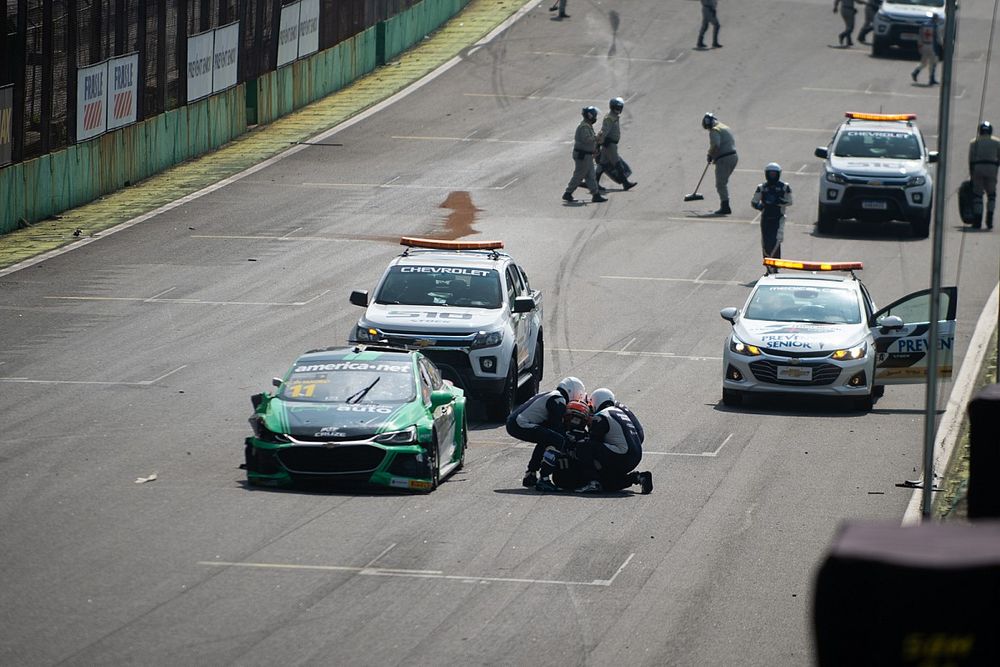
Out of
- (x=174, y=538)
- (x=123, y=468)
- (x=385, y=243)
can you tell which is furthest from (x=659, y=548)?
(x=385, y=243)

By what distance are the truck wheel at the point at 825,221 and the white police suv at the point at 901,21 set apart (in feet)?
59.2

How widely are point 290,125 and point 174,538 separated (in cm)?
2904

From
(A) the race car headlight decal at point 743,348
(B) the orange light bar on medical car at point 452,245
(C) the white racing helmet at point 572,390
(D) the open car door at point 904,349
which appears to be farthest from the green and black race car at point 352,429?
(D) the open car door at point 904,349

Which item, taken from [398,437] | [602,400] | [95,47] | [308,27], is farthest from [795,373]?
[308,27]

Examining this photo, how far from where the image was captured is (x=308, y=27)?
43.2 m

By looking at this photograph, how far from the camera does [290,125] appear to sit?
1628 inches

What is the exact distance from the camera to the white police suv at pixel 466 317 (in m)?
19.0

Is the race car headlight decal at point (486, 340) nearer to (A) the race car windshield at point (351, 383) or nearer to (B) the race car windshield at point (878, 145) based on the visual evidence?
(A) the race car windshield at point (351, 383)

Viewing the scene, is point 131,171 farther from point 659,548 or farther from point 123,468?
point 659,548

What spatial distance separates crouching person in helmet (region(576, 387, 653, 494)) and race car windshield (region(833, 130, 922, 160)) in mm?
18520

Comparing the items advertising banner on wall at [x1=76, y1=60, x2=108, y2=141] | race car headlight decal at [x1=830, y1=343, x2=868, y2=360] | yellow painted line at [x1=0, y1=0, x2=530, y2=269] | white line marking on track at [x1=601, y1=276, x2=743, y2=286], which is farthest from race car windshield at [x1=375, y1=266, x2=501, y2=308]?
advertising banner on wall at [x1=76, y1=60, x2=108, y2=141]

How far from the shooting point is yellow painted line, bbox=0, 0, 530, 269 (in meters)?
30.4

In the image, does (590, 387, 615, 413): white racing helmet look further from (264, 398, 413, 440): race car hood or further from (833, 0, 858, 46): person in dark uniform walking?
(833, 0, 858, 46): person in dark uniform walking

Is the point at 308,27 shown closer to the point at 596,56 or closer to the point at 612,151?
the point at 596,56
